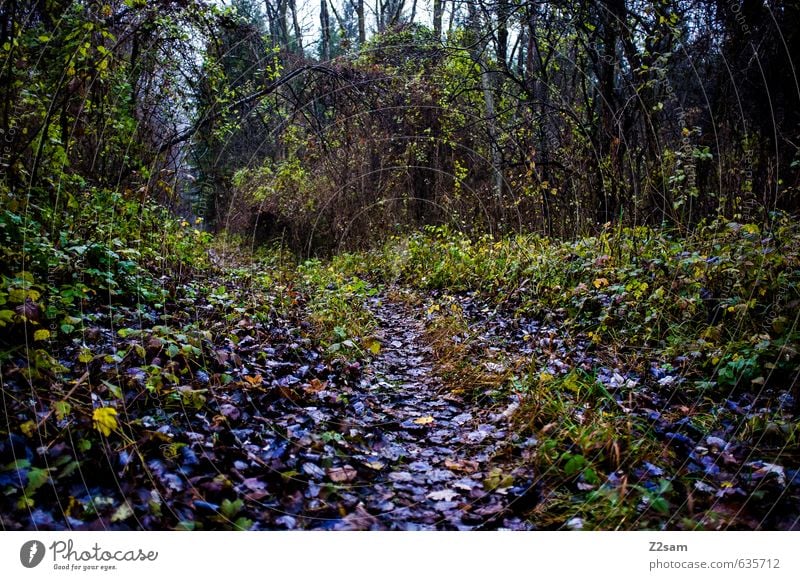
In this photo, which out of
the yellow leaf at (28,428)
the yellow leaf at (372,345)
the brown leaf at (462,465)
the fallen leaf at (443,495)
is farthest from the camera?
the yellow leaf at (372,345)

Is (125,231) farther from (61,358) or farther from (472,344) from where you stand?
(472,344)

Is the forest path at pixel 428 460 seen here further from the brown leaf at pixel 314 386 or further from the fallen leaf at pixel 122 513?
the fallen leaf at pixel 122 513

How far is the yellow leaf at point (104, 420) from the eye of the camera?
2359 millimetres

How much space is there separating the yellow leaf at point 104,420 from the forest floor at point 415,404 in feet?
0.03

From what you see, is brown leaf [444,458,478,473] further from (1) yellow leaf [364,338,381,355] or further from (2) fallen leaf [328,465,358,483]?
(1) yellow leaf [364,338,381,355]

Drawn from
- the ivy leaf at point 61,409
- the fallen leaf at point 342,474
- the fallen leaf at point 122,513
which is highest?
the ivy leaf at point 61,409

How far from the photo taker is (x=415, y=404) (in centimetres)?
414

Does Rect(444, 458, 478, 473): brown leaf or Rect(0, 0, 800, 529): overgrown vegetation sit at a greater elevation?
Rect(0, 0, 800, 529): overgrown vegetation

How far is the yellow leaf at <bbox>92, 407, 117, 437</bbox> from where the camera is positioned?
7.74 feet

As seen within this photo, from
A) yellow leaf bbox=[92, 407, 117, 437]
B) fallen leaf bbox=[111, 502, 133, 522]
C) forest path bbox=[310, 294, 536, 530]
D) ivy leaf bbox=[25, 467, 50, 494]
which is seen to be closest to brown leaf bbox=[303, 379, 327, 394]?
forest path bbox=[310, 294, 536, 530]
